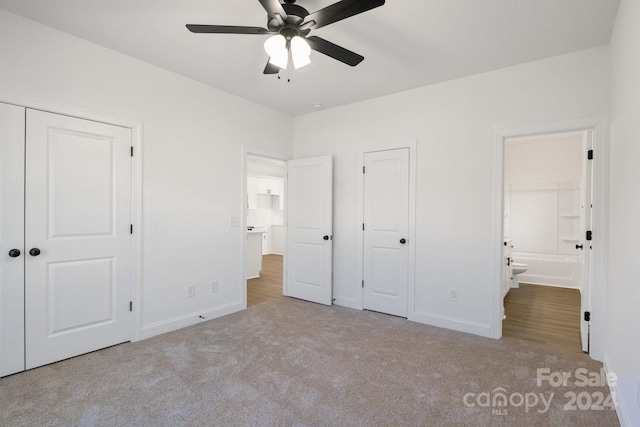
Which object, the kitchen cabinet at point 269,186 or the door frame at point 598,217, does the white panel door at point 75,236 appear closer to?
the door frame at point 598,217

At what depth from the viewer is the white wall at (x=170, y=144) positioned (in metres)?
2.51

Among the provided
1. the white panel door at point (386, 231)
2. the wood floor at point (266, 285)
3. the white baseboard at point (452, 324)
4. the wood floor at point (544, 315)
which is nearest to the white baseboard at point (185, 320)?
the wood floor at point (266, 285)

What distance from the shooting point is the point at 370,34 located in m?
2.56

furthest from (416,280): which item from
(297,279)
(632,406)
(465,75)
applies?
(465,75)

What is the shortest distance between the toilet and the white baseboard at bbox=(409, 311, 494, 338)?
2642 mm

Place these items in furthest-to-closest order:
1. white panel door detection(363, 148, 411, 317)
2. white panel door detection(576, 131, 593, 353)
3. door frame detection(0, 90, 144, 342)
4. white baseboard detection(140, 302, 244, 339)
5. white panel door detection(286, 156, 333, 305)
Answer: white panel door detection(286, 156, 333, 305)
white panel door detection(363, 148, 411, 317)
white baseboard detection(140, 302, 244, 339)
door frame detection(0, 90, 144, 342)
white panel door detection(576, 131, 593, 353)

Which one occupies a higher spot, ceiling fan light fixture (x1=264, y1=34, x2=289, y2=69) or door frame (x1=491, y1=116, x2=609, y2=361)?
ceiling fan light fixture (x1=264, y1=34, x2=289, y2=69)

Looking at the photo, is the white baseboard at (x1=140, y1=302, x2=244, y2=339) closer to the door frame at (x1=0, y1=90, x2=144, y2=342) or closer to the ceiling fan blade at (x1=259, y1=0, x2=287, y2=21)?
the door frame at (x1=0, y1=90, x2=144, y2=342)

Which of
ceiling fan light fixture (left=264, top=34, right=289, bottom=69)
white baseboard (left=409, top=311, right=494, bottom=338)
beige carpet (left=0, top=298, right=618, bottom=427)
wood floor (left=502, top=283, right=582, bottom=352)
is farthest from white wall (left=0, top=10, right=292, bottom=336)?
wood floor (left=502, top=283, right=582, bottom=352)

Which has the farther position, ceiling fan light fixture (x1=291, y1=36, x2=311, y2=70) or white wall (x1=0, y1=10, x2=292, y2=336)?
white wall (x1=0, y1=10, x2=292, y2=336)

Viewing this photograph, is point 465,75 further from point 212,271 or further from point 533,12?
point 212,271

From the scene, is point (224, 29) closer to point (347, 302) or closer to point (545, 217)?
point (347, 302)

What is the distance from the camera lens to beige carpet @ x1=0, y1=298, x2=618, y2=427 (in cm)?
192

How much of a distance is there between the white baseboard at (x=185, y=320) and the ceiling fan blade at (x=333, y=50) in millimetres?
2978
